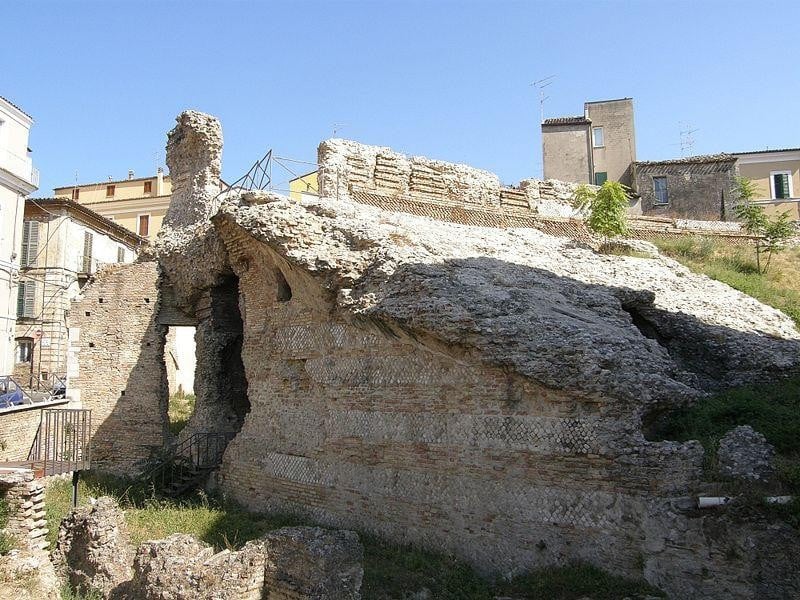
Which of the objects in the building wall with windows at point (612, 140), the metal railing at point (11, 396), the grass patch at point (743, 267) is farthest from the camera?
the building wall with windows at point (612, 140)

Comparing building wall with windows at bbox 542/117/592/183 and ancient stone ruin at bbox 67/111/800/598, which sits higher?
building wall with windows at bbox 542/117/592/183

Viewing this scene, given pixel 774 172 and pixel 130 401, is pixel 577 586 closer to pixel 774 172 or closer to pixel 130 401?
pixel 130 401

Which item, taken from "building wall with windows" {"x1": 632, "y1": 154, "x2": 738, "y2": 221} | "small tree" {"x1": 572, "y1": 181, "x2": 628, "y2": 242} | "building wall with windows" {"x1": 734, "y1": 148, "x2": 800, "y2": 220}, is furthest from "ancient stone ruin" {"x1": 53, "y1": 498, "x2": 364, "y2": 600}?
"building wall with windows" {"x1": 734, "y1": 148, "x2": 800, "y2": 220}

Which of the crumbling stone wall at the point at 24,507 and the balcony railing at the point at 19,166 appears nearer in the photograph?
the crumbling stone wall at the point at 24,507

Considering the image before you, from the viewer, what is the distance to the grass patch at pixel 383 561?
654 cm

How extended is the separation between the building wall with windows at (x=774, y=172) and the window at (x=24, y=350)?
2824 centimetres

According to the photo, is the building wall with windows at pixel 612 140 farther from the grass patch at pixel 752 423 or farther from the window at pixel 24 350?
the window at pixel 24 350

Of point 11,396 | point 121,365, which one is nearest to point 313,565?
point 121,365

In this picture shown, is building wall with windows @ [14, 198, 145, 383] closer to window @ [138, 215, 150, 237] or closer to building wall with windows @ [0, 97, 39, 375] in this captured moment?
building wall with windows @ [0, 97, 39, 375]

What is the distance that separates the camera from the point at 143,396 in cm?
1404

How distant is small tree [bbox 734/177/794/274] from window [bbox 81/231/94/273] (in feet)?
78.5

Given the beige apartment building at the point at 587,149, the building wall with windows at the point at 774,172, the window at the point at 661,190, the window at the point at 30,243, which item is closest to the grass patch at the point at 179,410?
the window at the point at 30,243

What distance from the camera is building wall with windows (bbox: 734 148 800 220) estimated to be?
25.4 metres

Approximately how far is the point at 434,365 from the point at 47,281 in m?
23.0
